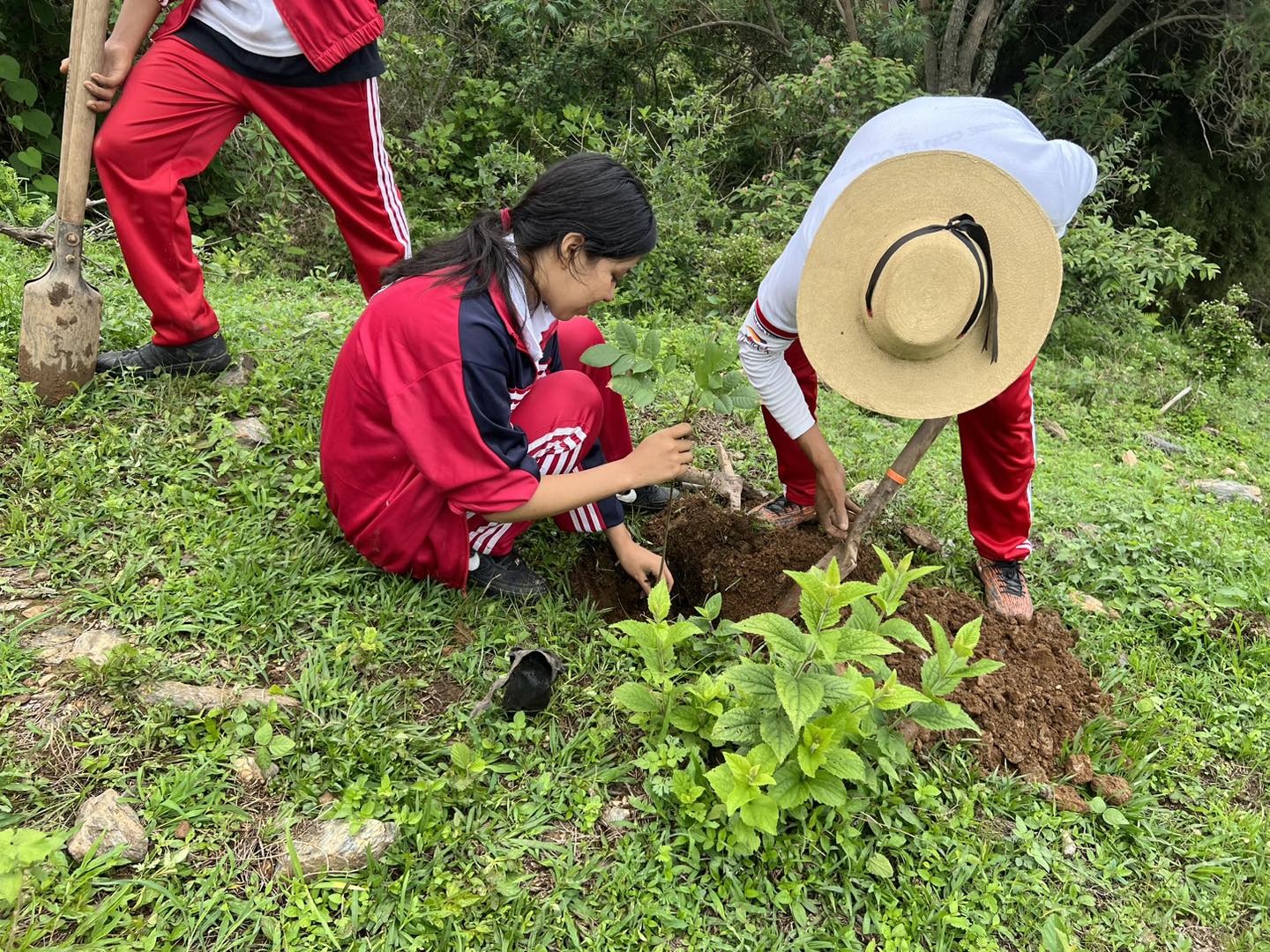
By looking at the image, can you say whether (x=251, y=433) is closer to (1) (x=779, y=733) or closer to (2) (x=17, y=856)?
(2) (x=17, y=856)

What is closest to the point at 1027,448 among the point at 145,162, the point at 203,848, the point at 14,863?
the point at 203,848

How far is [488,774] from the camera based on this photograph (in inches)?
70.7

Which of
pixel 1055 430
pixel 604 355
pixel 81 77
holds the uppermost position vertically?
pixel 81 77

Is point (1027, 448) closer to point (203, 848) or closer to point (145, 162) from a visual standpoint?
point (203, 848)

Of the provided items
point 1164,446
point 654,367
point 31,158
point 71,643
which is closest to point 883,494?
point 654,367

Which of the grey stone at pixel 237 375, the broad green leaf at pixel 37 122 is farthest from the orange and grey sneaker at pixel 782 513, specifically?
the broad green leaf at pixel 37 122

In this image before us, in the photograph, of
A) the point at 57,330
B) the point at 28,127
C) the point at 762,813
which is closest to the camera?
the point at 762,813

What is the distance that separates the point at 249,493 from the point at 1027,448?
2372 millimetres

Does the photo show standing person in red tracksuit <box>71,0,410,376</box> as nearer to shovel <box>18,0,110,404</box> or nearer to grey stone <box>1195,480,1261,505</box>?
shovel <box>18,0,110,404</box>

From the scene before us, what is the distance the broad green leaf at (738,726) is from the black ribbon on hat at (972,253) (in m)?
0.92

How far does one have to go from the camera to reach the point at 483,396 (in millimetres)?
1884

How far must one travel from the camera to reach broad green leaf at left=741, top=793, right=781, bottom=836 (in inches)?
62.7

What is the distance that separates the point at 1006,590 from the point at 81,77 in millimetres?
3318

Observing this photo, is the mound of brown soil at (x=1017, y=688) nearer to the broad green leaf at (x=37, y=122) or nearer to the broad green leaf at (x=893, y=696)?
the broad green leaf at (x=893, y=696)
